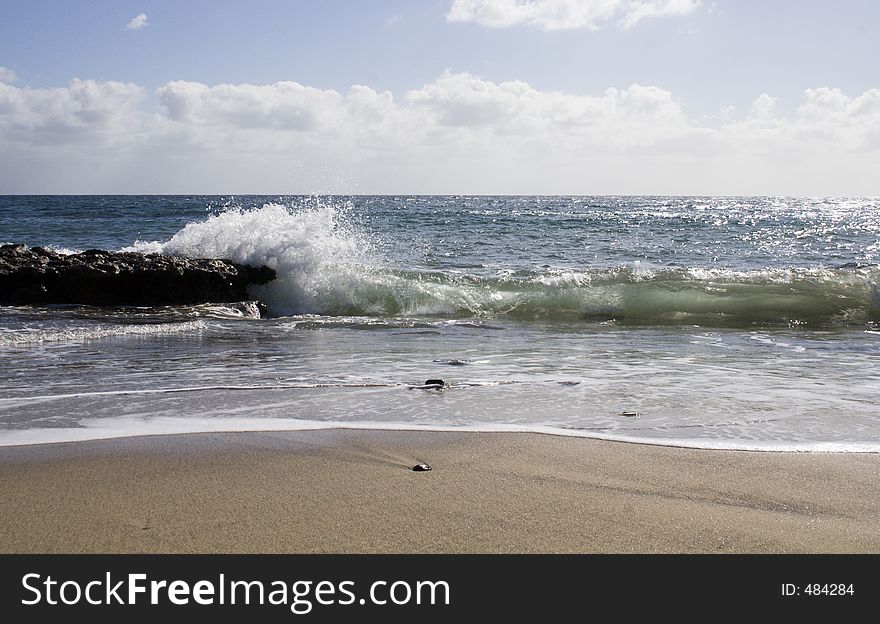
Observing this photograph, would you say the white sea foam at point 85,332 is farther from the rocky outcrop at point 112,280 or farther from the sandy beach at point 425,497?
the sandy beach at point 425,497

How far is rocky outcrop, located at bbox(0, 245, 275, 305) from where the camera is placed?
10.5 m

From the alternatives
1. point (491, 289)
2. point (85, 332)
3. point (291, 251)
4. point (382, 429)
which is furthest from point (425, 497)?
point (491, 289)

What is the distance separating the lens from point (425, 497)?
9.65ft

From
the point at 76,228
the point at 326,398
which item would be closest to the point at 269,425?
the point at 326,398

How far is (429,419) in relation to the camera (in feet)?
14.3

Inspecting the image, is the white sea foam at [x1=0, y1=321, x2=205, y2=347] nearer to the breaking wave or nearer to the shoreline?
the breaking wave

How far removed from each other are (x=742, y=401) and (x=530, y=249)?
17244 millimetres
